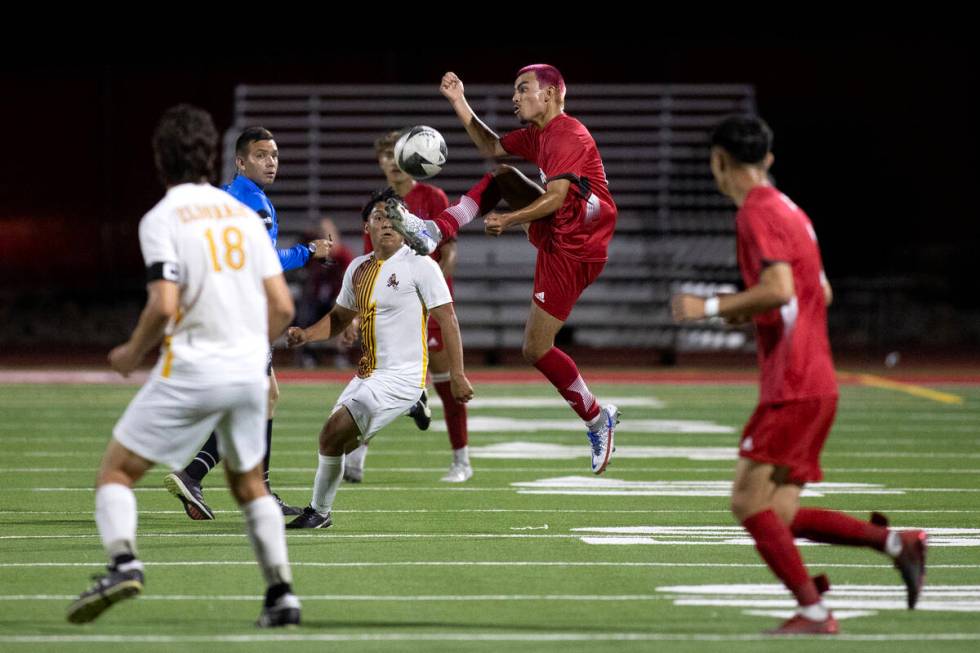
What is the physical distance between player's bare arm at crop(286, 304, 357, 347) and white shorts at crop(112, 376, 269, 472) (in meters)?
2.76

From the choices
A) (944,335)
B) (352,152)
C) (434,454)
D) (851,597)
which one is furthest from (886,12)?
(851,597)

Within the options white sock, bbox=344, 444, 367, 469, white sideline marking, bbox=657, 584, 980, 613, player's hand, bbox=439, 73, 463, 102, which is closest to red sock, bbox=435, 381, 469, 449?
white sock, bbox=344, 444, 367, 469

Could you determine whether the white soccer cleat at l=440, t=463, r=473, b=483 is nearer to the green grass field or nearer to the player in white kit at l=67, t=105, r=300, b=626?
the green grass field

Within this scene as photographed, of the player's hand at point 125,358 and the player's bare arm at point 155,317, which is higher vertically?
the player's bare arm at point 155,317

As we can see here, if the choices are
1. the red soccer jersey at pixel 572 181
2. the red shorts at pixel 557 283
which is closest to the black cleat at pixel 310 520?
the red shorts at pixel 557 283

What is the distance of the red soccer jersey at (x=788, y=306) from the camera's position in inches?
221

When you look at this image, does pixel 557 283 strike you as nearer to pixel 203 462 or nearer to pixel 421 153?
pixel 421 153

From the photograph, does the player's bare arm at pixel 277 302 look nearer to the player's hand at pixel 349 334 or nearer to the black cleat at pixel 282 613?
the black cleat at pixel 282 613

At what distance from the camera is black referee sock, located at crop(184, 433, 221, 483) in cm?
880

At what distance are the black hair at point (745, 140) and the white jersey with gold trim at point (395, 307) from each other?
3392 mm

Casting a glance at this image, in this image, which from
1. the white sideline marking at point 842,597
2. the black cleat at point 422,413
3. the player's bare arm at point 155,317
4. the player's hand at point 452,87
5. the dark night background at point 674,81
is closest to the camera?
the player's bare arm at point 155,317

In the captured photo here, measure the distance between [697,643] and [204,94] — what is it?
85.2 feet

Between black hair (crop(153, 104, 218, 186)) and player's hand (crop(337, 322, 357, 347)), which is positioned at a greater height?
black hair (crop(153, 104, 218, 186))

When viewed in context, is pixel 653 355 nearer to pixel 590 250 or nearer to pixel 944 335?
pixel 944 335
